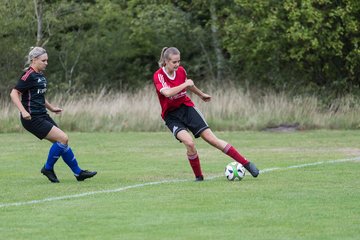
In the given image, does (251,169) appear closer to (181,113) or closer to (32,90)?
(181,113)

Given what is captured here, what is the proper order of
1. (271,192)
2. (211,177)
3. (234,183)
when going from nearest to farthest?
1. (271,192)
2. (234,183)
3. (211,177)

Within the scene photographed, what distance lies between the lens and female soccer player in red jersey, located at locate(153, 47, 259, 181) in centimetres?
1207

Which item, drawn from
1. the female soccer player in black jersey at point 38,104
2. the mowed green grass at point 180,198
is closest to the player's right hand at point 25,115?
the female soccer player in black jersey at point 38,104

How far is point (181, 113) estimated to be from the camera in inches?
489

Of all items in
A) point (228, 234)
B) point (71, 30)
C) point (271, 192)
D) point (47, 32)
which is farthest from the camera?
point (71, 30)

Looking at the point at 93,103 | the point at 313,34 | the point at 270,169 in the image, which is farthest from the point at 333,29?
the point at 270,169

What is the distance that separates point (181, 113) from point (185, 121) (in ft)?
0.38

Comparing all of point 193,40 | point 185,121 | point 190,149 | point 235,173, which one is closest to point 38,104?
point 185,121

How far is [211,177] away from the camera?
516 inches

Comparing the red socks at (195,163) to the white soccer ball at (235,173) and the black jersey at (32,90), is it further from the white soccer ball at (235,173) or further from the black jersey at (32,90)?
the black jersey at (32,90)

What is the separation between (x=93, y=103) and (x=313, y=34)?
6848 millimetres

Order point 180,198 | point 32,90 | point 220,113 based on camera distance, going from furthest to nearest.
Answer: point 220,113 < point 32,90 < point 180,198

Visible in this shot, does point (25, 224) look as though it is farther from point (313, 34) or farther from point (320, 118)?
point (313, 34)

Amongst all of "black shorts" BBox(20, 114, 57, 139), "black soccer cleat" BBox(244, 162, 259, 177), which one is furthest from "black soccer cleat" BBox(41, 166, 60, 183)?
"black soccer cleat" BBox(244, 162, 259, 177)
